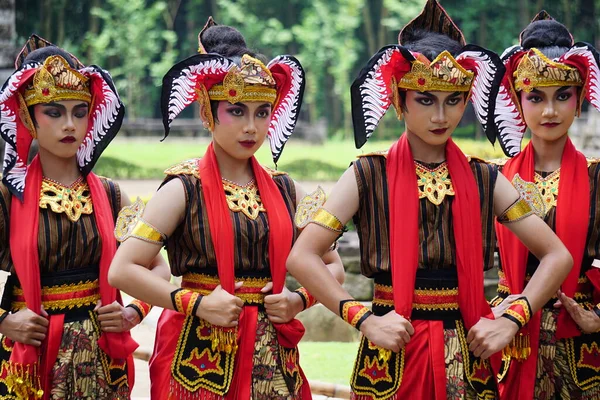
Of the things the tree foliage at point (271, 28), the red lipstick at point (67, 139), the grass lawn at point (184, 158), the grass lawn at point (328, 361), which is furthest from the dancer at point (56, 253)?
the tree foliage at point (271, 28)

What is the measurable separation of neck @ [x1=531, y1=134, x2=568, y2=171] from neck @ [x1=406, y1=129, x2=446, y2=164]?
805mm

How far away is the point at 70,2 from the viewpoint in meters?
23.0

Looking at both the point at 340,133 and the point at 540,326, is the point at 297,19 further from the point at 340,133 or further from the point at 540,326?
the point at 540,326

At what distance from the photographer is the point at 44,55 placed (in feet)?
13.2

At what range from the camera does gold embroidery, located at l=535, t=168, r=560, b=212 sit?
13.5ft

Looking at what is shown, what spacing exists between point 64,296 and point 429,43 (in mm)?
1787

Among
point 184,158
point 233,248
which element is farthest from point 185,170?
point 184,158

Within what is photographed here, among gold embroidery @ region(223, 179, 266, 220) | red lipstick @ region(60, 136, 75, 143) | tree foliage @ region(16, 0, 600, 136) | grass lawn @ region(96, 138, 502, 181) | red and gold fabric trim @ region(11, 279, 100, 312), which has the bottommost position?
grass lawn @ region(96, 138, 502, 181)

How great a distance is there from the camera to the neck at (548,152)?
168 inches

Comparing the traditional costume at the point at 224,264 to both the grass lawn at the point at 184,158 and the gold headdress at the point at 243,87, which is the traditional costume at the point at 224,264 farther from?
the grass lawn at the point at 184,158

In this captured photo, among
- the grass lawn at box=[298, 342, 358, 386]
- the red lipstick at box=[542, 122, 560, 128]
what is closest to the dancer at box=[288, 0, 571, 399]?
the red lipstick at box=[542, 122, 560, 128]

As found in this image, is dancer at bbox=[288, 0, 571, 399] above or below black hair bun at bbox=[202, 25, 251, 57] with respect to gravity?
below

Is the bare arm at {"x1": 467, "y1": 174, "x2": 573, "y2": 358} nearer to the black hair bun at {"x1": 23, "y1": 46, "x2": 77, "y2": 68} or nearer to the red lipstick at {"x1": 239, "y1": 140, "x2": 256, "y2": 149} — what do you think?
the red lipstick at {"x1": 239, "y1": 140, "x2": 256, "y2": 149}

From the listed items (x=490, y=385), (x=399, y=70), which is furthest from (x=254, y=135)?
(x=490, y=385)
